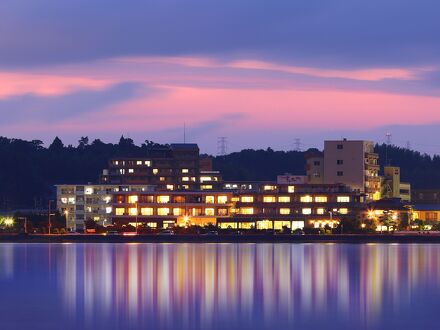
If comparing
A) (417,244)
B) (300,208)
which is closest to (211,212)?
(300,208)

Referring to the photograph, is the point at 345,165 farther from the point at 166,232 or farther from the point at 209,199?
the point at 166,232

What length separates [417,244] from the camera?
14725 centimetres

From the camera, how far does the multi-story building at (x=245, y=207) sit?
147 metres

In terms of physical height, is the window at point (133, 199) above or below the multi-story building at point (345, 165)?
below

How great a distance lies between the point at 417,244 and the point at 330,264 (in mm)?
57972

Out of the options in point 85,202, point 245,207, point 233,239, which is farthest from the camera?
point 85,202

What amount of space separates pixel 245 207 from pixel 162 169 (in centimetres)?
2952

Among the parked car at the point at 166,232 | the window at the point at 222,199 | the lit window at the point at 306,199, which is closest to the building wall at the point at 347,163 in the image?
the lit window at the point at 306,199

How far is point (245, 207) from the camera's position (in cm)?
14988

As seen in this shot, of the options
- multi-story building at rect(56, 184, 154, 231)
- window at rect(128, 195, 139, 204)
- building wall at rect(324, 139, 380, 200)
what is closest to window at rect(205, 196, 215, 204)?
window at rect(128, 195, 139, 204)

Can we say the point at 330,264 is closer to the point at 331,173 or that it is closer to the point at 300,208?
the point at 300,208

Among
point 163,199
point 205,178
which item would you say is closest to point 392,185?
point 205,178

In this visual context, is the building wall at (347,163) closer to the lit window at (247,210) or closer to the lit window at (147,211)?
the lit window at (247,210)

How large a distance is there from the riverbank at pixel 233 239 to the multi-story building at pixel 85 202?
50.1 feet
